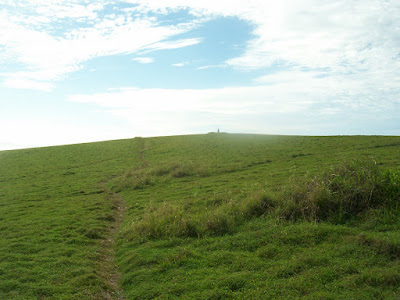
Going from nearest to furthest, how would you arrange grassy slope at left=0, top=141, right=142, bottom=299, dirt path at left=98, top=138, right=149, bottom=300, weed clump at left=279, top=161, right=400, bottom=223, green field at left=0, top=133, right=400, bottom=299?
1. green field at left=0, top=133, right=400, bottom=299
2. dirt path at left=98, top=138, right=149, bottom=300
3. grassy slope at left=0, top=141, right=142, bottom=299
4. weed clump at left=279, top=161, right=400, bottom=223

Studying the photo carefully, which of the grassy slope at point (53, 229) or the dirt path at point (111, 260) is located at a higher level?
the grassy slope at point (53, 229)

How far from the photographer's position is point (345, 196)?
11891 millimetres

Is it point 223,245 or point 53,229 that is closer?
point 223,245

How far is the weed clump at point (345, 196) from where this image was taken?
11.8 meters

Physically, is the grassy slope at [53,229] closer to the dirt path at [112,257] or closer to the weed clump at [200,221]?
the dirt path at [112,257]

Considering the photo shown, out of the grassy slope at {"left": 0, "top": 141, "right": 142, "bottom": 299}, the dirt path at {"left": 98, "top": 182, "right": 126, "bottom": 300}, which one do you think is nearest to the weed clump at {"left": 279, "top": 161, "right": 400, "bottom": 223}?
the dirt path at {"left": 98, "top": 182, "right": 126, "bottom": 300}

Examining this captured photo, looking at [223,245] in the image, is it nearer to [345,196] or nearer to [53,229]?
[345,196]

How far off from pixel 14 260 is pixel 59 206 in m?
9.85

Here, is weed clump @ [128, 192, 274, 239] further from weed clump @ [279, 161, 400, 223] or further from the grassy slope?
the grassy slope

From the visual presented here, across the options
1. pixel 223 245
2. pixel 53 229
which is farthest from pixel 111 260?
pixel 53 229

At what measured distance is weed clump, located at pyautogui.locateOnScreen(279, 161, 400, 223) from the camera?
1181 cm

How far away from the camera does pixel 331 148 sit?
36.4 metres

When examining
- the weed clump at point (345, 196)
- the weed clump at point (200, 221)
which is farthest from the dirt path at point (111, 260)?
the weed clump at point (345, 196)

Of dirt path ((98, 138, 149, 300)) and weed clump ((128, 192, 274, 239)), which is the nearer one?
dirt path ((98, 138, 149, 300))
